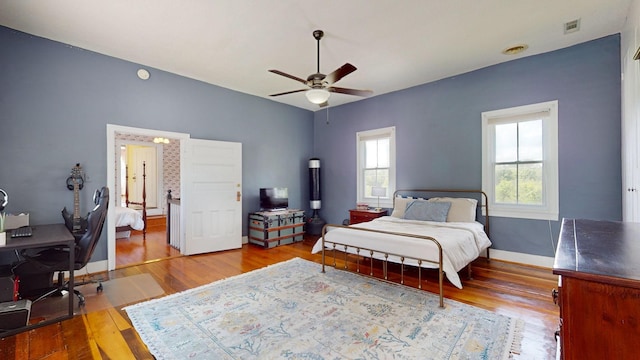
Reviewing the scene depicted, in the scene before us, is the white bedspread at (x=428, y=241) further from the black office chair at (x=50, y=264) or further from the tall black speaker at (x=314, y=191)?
the black office chair at (x=50, y=264)

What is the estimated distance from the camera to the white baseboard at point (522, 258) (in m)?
3.92

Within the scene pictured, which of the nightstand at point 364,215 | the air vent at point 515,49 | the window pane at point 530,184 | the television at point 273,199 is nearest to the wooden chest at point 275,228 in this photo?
the television at point 273,199

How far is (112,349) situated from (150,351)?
1.02 feet

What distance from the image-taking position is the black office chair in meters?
2.76

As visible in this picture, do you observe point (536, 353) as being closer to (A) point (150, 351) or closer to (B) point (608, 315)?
(B) point (608, 315)

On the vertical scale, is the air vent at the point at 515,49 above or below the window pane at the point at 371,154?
above

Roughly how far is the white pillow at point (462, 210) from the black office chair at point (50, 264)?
14.9ft

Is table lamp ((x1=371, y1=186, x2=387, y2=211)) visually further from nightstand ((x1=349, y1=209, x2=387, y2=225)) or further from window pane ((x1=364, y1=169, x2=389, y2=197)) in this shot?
window pane ((x1=364, y1=169, x2=389, y2=197))

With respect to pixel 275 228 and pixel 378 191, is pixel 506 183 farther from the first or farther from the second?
pixel 275 228

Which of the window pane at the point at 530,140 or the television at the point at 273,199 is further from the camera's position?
the television at the point at 273,199

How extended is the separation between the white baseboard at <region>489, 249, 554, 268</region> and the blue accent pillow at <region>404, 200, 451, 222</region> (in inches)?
39.3

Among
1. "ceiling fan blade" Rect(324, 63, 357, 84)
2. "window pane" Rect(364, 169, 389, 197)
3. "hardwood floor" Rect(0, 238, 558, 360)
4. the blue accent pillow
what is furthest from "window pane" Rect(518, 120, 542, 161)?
"ceiling fan blade" Rect(324, 63, 357, 84)

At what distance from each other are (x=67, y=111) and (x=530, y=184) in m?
6.51

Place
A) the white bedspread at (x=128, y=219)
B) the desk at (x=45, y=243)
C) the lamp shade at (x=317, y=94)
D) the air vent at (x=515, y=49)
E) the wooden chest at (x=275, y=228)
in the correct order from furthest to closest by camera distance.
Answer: the white bedspread at (x=128, y=219) → the wooden chest at (x=275, y=228) → the air vent at (x=515, y=49) → the lamp shade at (x=317, y=94) → the desk at (x=45, y=243)
